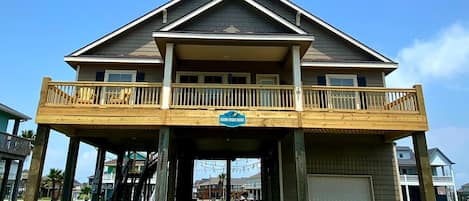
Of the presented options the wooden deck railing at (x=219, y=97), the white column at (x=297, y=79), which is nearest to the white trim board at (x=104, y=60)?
the wooden deck railing at (x=219, y=97)

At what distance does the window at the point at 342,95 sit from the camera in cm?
1148

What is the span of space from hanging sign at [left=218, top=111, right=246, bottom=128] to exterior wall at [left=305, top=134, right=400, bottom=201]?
3561 millimetres

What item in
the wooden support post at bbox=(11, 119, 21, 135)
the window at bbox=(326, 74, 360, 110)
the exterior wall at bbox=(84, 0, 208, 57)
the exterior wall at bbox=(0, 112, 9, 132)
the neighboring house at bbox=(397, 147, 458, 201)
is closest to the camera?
the window at bbox=(326, 74, 360, 110)

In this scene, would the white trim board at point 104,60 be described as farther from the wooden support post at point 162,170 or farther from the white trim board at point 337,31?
the white trim board at point 337,31

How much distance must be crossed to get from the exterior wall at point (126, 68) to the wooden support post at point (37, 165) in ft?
11.7

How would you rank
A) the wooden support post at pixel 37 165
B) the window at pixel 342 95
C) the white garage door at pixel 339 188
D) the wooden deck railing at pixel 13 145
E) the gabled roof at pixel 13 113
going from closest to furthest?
the wooden support post at pixel 37 165
the window at pixel 342 95
the white garage door at pixel 339 188
the wooden deck railing at pixel 13 145
the gabled roof at pixel 13 113

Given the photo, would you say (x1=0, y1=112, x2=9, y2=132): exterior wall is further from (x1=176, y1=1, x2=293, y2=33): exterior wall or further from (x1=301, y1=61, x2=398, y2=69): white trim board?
(x1=301, y1=61, x2=398, y2=69): white trim board

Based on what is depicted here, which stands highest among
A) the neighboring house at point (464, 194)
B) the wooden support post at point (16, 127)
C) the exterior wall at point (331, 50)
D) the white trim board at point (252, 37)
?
the exterior wall at point (331, 50)

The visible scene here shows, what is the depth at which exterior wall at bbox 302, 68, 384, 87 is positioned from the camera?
525 inches

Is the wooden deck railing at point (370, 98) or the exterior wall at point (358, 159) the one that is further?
the exterior wall at point (358, 159)

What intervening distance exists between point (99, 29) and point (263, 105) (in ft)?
30.7

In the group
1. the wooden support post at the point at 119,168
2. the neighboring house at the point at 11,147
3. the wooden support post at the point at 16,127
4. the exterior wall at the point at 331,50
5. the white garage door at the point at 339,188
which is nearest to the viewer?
the white garage door at the point at 339,188

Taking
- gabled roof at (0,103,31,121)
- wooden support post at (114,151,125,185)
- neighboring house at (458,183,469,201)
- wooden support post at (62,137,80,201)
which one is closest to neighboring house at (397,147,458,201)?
neighboring house at (458,183,469,201)

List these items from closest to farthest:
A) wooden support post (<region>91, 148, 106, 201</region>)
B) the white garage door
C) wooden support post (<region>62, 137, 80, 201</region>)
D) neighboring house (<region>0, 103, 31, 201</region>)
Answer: wooden support post (<region>62, 137, 80, 201</region>), the white garage door, wooden support post (<region>91, 148, 106, 201</region>), neighboring house (<region>0, 103, 31, 201</region>)
